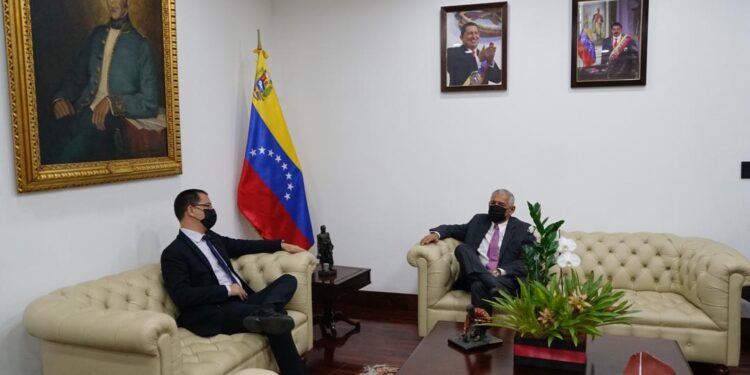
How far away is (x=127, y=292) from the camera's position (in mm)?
3188

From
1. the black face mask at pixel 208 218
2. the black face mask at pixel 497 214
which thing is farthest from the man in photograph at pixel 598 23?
the black face mask at pixel 208 218

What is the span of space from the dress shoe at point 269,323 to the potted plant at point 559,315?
3.71 feet

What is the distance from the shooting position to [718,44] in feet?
14.2

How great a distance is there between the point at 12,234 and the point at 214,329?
3.66 feet

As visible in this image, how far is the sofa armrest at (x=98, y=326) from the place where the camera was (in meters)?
2.45

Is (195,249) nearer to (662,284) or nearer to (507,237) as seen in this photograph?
(507,237)

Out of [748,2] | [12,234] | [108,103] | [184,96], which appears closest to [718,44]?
[748,2]

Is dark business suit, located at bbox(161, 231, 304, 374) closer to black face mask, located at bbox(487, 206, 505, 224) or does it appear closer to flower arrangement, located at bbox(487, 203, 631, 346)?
flower arrangement, located at bbox(487, 203, 631, 346)

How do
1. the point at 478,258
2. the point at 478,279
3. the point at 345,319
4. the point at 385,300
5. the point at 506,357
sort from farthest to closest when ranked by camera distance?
the point at 385,300
the point at 345,319
the point at 478,258
the point at 478,279
the point at 506,357

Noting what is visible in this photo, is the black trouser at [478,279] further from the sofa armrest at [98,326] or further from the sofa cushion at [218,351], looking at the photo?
the sofa armrest at [98,326]

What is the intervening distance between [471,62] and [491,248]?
1.59 meters

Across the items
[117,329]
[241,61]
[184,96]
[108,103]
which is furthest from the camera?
[241,61]

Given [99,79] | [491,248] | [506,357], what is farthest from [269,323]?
[491,248]

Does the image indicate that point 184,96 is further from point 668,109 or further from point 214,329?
point 668,109
